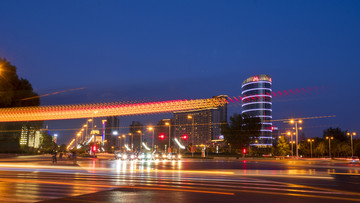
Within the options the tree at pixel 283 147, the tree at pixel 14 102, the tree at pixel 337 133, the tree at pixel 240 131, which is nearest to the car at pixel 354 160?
the tree at pixel 283 147

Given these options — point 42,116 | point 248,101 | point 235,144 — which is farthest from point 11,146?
point 248,101

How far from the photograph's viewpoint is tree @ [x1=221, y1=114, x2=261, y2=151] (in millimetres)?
76438

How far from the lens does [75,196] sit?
36.9ft

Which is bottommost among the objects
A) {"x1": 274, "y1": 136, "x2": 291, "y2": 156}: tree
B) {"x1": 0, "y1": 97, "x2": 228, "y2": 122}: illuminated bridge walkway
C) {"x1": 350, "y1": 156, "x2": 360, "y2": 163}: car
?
{"x1": 350, "y1": 156, "x2": 360, "y2": 163}: car

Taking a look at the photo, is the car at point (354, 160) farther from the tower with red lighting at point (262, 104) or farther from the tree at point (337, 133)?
the tower with red lighting at point (262, 104)

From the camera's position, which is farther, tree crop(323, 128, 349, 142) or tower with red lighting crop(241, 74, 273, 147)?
tower with red lighting crop(241, 74, 273, 147)

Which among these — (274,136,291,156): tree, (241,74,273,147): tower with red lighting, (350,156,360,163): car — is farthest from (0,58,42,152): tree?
(241,74,273,147): tower with red lighting

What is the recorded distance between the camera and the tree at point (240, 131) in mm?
76438

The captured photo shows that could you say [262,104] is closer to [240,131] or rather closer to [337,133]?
[337,133]

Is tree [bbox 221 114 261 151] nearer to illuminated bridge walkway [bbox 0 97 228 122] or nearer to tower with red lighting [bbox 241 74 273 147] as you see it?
illuminated bridge walkway [bbox 0 97 228 122]

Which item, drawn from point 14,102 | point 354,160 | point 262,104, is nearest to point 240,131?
point 354,160

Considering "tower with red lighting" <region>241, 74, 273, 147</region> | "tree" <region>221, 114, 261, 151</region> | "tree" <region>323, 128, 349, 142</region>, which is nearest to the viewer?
"tree" <region>221, 114, 261, 151</region>

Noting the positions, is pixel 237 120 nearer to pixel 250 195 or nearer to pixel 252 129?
pixel 252 129

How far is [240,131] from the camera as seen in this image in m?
76.8
